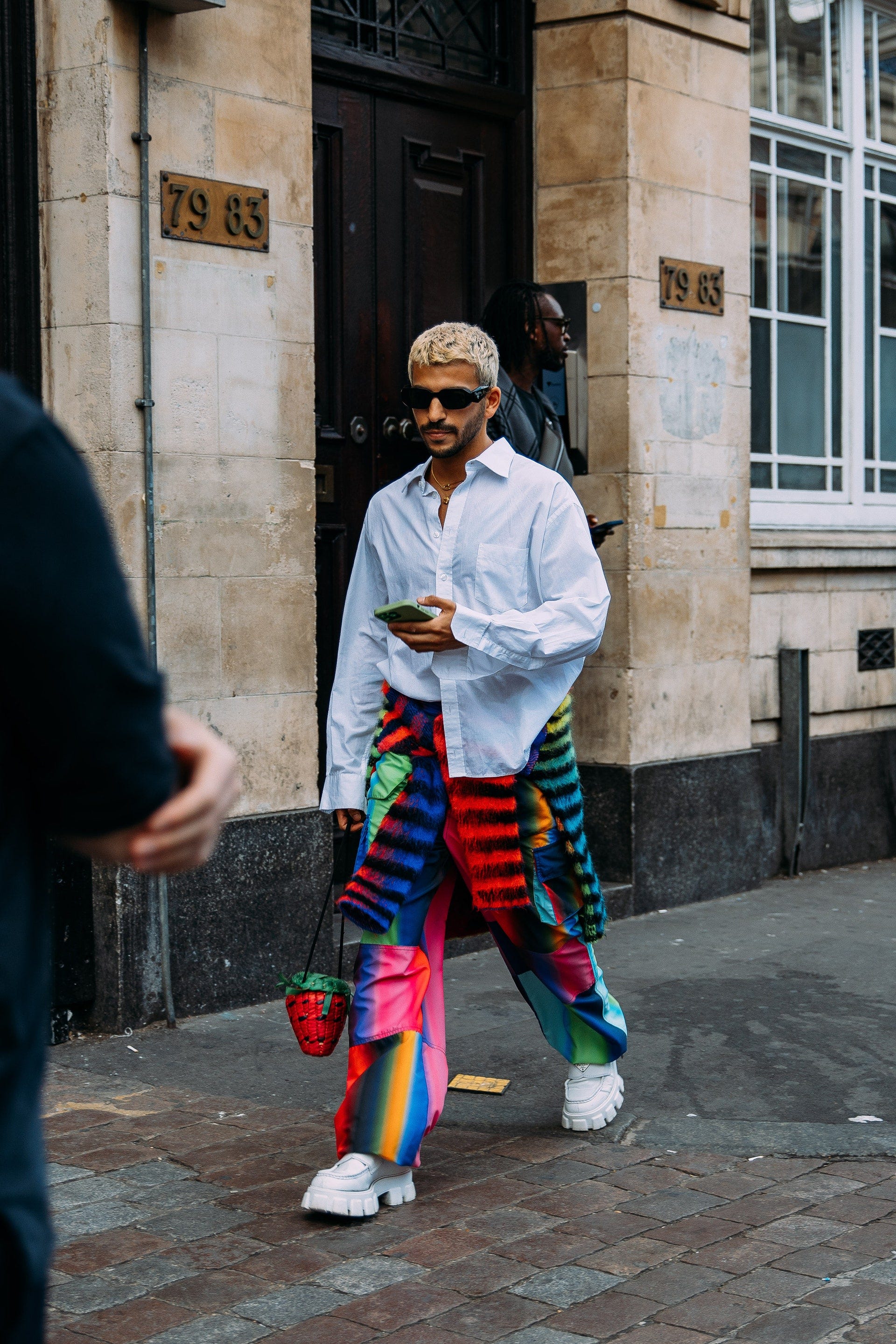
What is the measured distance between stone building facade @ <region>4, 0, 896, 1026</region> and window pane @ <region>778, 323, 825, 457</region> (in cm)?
2

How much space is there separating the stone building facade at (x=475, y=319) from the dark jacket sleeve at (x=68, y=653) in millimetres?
4157

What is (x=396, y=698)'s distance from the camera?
4.34 metres

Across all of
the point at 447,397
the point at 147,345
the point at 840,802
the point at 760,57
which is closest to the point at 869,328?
the point at 760,57

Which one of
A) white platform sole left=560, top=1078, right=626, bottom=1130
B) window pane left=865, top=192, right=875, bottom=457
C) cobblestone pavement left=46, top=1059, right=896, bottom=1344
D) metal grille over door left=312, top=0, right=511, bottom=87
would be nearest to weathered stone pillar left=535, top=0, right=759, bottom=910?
metal grille over door left=312, top=0, right=511, bottom=87

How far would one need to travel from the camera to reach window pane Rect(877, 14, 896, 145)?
9.76m

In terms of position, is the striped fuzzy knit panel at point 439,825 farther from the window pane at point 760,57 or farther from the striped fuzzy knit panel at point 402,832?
the window pane at point 760,57

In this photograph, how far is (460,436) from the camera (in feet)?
14.0

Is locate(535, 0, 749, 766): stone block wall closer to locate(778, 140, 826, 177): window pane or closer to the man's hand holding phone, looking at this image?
Result: locate(778, 140, 826, 177): window pane

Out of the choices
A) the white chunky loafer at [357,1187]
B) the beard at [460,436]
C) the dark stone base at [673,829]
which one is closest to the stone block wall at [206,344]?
the beard at [460,436]

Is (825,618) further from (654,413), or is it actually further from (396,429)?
(396,429)

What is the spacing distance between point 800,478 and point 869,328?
1121 mm

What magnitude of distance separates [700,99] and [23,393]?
715 centimetres

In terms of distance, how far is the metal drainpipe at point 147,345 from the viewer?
5.56 metres

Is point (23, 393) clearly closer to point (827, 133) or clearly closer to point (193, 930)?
point (193, 930)
